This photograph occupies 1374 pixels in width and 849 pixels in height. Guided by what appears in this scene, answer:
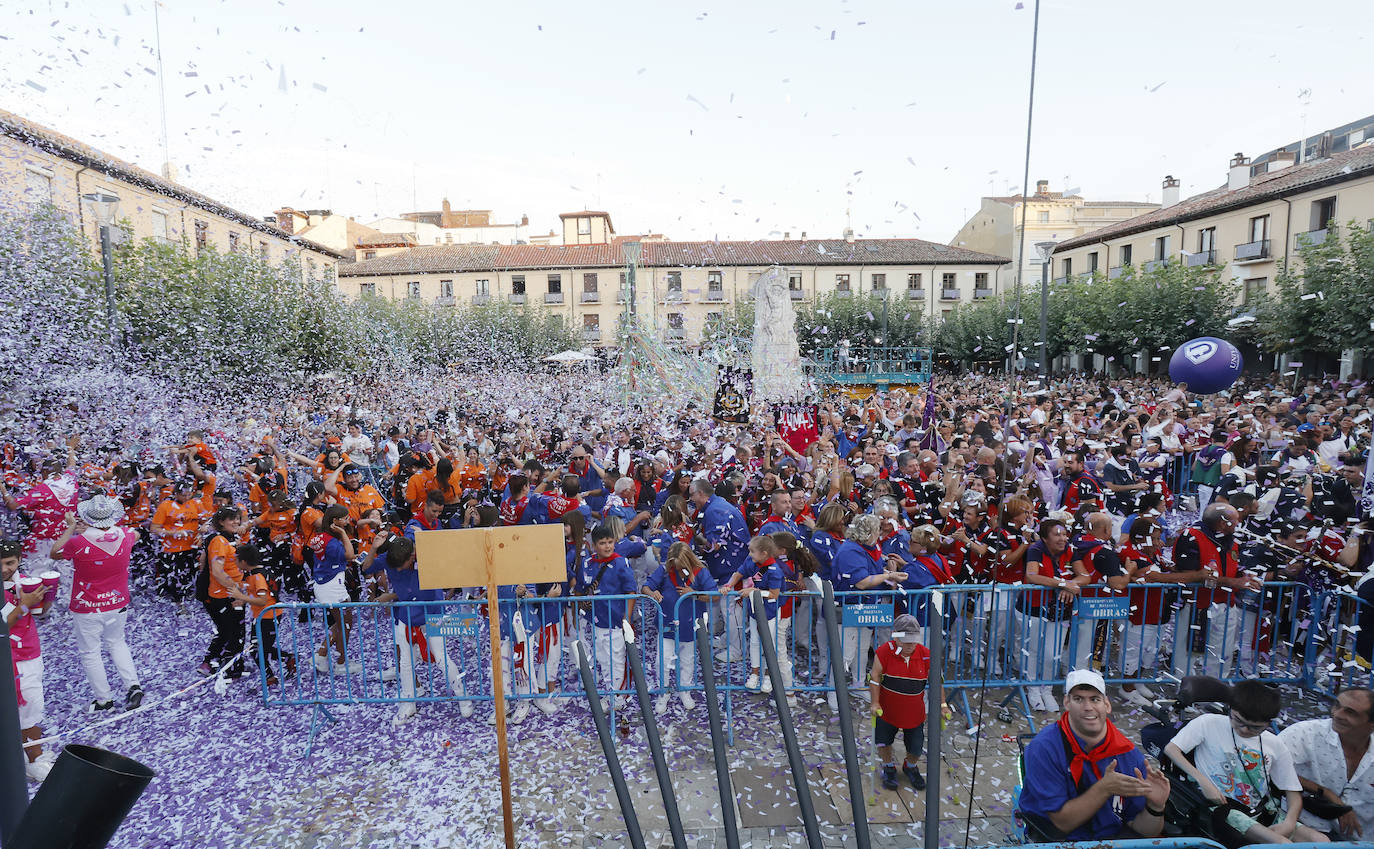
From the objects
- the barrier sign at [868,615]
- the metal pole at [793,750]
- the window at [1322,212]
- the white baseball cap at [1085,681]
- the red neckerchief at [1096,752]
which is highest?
the window at [1322,212]

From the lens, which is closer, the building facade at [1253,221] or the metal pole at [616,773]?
the metal pole at [616,773]

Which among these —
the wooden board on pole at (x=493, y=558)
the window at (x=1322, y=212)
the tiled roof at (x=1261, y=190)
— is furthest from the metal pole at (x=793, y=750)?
the window at (x=1322, y=212)

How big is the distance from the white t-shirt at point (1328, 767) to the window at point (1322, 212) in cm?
3026

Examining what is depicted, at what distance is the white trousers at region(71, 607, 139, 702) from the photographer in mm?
5242

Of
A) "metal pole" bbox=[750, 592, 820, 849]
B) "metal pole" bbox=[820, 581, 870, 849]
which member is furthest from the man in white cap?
"metal pole" bbox=[820, 581, 870, 849]

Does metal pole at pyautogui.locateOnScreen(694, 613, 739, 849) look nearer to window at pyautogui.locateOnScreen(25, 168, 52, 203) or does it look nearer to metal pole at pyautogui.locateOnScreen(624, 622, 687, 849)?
metal pole at pyautogui.locateOnScreen(624, 622, 687, 849)

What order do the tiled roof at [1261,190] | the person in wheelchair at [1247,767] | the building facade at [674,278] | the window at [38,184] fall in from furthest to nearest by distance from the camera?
the building facade at [674,278], the tiled roof at [1261,190], the window at [38,184], the person in wheelchair at [1247,767]

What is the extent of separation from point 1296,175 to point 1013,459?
28.8m

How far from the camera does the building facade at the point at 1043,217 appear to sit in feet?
144

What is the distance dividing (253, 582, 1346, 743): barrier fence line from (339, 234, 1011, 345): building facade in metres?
40.0

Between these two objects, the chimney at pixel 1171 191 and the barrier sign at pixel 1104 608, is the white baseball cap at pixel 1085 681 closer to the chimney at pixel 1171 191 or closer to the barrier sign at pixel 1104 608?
the barrier sign at pixel 1104 608

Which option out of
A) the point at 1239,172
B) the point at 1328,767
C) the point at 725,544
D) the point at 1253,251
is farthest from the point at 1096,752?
the point at 1239,172

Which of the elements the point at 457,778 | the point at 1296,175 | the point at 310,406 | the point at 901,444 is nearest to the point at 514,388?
the point at 310,406

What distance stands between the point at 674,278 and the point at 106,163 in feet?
97.7
